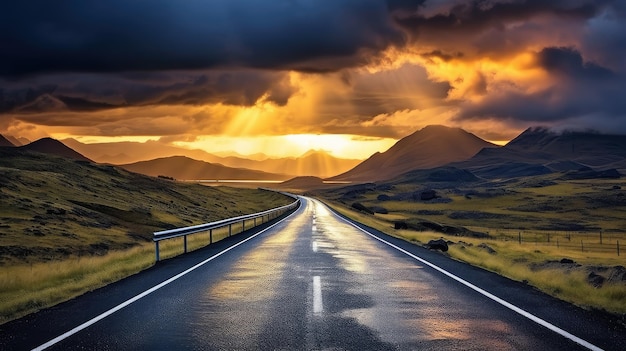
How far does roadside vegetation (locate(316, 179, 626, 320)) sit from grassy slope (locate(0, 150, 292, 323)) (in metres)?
10.9

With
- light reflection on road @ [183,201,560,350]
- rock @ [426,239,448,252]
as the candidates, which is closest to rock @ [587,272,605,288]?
light reflection on road @ [183,201,560,350]

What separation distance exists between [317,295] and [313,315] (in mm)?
1989

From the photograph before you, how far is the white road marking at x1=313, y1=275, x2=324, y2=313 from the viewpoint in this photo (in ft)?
31.6

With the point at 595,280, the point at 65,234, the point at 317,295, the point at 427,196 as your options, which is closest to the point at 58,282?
the point at 317,295

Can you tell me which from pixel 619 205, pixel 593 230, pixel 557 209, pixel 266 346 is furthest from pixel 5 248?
pixel 619 205

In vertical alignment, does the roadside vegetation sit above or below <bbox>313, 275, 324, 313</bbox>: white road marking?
below

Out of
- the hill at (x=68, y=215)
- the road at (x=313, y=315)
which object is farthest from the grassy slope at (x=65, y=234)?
the road at (x=313, y=315)

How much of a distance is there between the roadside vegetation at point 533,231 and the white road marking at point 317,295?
4916mm

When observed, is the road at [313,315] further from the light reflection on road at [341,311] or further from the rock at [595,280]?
the rock at [595,280]

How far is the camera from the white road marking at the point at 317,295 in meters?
9.62

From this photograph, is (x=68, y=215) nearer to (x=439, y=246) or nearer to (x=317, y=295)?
(x=439, y=246)

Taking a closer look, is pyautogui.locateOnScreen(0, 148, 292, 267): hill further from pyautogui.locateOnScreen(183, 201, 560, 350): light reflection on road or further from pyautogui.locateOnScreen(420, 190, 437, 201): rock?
pyautogui.locateOnScreen(420, 190, 437, 201): rock

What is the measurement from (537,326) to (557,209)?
128451mm

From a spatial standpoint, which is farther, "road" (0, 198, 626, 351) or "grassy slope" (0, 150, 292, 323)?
"grassy slope" (0, 150, 292, 323)
